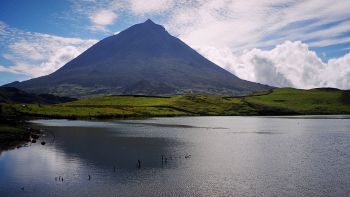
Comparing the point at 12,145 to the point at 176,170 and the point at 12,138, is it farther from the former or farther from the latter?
the point at 176,170

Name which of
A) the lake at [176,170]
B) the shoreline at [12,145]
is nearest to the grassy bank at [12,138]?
the shoreline at [12,145]

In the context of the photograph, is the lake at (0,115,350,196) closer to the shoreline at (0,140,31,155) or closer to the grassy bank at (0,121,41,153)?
the shoreline at (0,140,31,155)

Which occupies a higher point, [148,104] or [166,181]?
[148,104]

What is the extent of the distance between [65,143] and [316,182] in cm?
4678

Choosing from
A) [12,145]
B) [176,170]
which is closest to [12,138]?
[12,145]

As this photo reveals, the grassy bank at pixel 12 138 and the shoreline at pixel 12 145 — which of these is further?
the grassy bank at pixel 12 138

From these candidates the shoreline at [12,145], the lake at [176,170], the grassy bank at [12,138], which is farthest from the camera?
the grassy bank at [12,138]

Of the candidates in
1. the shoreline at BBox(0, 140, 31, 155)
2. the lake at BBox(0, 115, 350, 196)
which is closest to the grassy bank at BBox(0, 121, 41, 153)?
the shoreline at BBox(0, 140, 31, 155)

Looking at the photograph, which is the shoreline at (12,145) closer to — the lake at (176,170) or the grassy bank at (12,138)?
the grassy bank at (12,138)

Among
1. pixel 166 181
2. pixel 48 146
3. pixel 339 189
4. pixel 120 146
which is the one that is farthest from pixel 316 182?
pixel 48 146

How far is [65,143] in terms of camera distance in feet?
183

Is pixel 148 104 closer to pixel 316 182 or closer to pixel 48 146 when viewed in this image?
A: pixel 48 146

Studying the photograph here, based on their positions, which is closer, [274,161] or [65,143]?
[274,161]

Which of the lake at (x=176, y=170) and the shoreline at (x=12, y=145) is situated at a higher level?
Result: the shoreline at (x=12, y=145)
